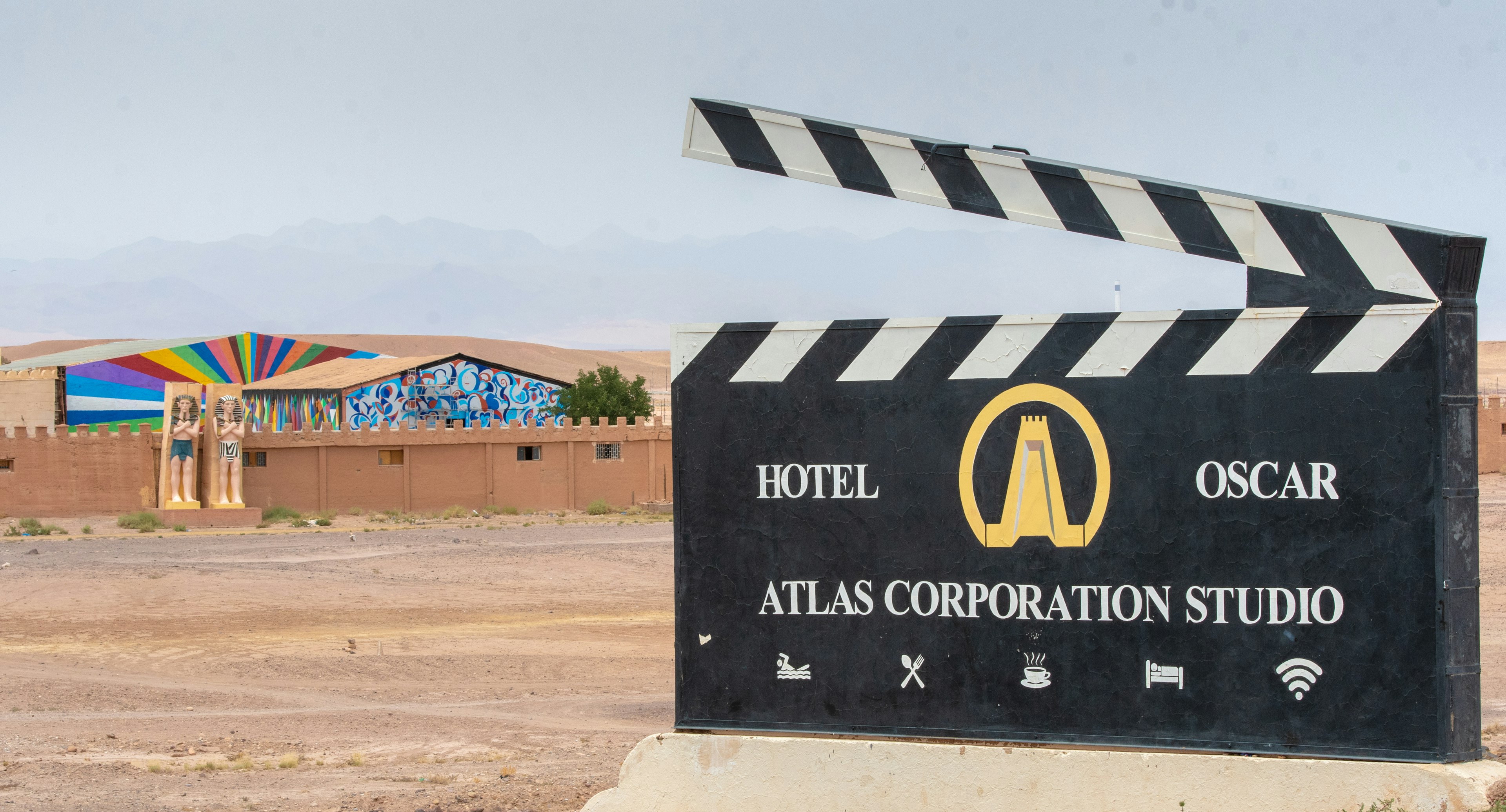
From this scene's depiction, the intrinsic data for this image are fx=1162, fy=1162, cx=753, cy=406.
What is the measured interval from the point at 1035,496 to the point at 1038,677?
2.30 ft

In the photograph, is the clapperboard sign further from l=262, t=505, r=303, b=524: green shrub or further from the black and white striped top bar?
l=262, t=505, r=303, b=524: green shrub

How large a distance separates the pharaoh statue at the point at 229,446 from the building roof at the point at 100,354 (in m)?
19.3

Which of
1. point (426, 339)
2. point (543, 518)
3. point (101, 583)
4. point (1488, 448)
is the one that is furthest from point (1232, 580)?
point (426, 339)

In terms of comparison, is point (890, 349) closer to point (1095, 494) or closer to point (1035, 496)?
point (1035, 496)

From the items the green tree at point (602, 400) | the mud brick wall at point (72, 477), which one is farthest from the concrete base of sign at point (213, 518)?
the green tree at point (602, 400)

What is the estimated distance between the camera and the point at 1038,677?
4496 mm

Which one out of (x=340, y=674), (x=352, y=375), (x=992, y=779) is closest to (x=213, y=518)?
(x=352, y=375)

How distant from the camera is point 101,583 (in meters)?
19.9

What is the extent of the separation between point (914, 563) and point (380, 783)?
436 cm

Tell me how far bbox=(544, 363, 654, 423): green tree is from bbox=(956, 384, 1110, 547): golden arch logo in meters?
49.5

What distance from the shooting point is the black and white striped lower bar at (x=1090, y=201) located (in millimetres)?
4227

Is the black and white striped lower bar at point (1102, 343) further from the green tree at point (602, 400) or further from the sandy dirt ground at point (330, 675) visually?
the green tree at point (602, 400)

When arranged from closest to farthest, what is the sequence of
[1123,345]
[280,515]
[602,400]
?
[1123,345] → [280,515] → [602,400]

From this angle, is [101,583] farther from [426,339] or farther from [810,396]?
[426,339]
